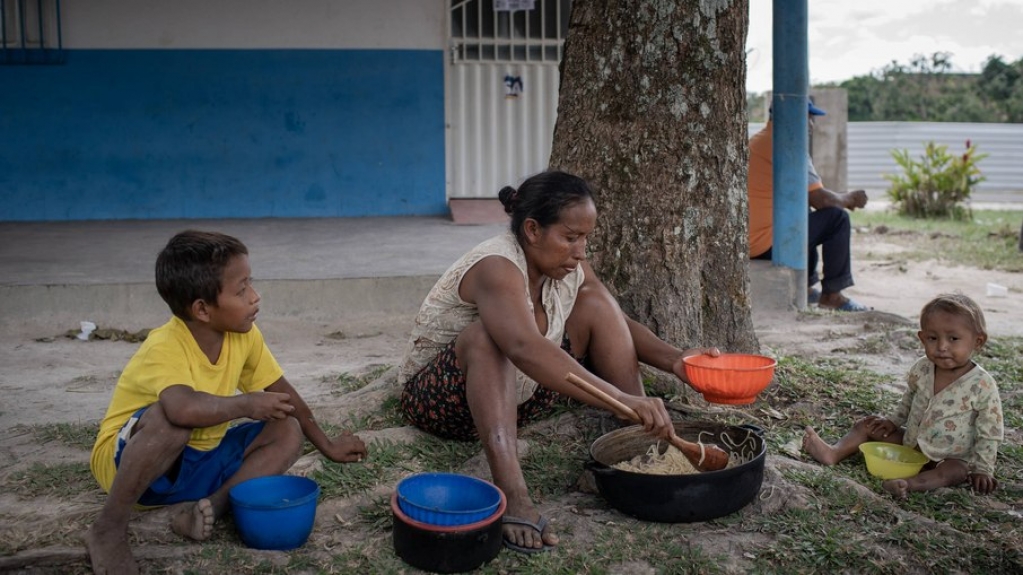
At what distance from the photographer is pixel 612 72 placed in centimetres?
370

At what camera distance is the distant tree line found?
838 inches

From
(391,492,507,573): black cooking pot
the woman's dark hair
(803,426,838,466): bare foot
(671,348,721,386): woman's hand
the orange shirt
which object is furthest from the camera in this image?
the orange shirt

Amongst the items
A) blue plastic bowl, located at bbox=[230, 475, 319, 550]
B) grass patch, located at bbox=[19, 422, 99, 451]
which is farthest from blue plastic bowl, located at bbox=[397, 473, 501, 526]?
grass patch, located at bbox=[19, 422, 99, 451]

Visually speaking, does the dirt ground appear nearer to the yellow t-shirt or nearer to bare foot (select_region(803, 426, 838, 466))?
bare foot (select_region(803, 426, 838, 466))

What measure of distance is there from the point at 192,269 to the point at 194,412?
394 millimetres

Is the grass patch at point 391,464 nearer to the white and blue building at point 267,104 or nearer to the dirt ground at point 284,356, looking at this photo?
the dirt ground at point 284,356

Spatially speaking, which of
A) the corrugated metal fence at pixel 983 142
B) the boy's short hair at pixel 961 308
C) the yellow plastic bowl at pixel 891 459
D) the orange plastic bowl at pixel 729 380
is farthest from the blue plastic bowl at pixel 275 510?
the corrugated metal fence at pixel 983 142

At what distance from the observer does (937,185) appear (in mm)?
11742

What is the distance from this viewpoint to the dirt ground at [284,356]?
10.9 feet

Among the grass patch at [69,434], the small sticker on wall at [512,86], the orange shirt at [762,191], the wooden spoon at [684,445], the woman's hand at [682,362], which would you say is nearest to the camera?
the wooden spoon at [684,445]

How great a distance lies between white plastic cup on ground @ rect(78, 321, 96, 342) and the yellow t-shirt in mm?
2999

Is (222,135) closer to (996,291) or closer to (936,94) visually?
(996,291)

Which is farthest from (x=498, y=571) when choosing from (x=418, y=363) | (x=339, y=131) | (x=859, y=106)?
(x=859, y=106)

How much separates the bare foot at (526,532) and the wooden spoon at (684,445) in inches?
14.4
